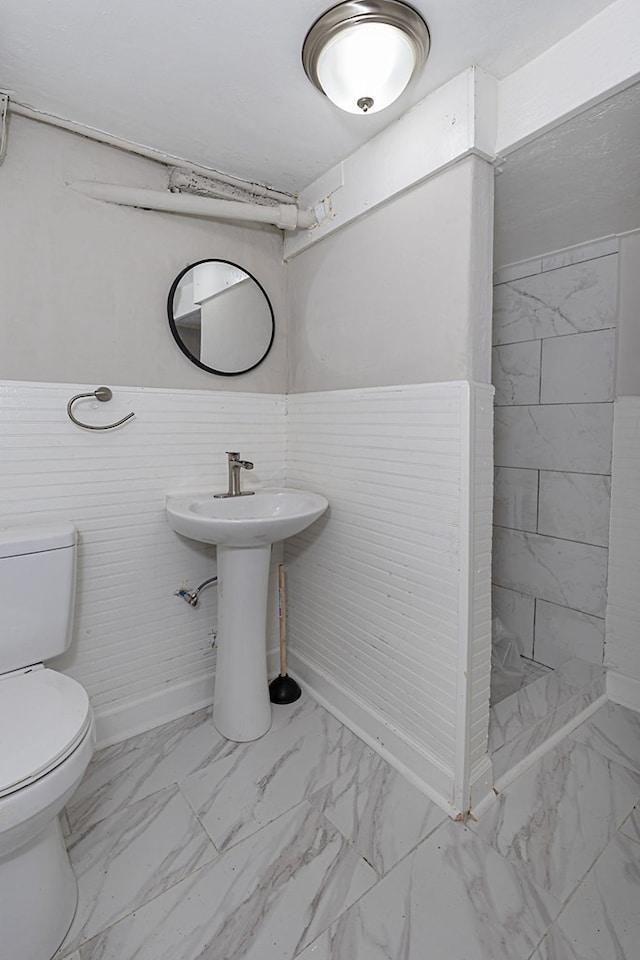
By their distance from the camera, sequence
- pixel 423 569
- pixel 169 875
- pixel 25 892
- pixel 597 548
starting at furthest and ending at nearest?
pixel 597 548 < pixel 423 569 < pixel 169 875 < pixel 25 892

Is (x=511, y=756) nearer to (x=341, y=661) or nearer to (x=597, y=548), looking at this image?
(x=341, y=661)

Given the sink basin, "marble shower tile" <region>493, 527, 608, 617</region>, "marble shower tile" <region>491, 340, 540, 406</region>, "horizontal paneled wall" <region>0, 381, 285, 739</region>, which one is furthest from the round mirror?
"marble shower tile" <region>493, 527, 608, 617</region>

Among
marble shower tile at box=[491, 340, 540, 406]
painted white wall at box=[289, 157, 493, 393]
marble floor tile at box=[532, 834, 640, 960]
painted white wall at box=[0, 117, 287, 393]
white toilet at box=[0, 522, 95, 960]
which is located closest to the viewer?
white toilet at box=[0, 522, 95, 960]

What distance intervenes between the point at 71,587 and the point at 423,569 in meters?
1.08

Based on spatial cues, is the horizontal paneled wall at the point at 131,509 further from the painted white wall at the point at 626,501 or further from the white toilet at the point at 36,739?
the painted white wall at the point at 626,501

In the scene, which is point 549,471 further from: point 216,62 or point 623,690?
point 216,62

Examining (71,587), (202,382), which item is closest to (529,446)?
(202,382)

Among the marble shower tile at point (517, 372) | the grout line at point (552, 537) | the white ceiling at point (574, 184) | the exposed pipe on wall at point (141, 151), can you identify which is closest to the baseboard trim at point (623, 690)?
the grout line at point (552, 537)

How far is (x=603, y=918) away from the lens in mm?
1128

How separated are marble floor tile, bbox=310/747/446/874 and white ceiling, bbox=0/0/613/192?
2.11 m

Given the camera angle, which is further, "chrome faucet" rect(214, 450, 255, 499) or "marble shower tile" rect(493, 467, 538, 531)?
"marble shower tile" rect(493, 467, 538, 531)

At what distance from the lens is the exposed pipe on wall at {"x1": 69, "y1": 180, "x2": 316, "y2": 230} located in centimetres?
160

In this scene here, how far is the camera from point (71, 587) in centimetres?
145

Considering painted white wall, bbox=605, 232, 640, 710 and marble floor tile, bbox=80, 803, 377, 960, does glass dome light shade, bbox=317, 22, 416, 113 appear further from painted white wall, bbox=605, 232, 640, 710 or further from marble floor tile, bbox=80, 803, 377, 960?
marble floor tile, bbox=80, 803, 377, 960
